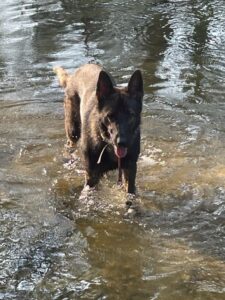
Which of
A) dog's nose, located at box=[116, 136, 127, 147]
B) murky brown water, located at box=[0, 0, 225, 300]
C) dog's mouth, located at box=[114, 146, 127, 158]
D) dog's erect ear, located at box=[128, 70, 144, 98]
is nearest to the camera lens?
murky brown water, located at box=[0, 0, 225, 300]

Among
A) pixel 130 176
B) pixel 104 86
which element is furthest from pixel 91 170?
pixel 104 86

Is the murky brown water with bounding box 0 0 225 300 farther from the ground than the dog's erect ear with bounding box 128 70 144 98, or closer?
closer

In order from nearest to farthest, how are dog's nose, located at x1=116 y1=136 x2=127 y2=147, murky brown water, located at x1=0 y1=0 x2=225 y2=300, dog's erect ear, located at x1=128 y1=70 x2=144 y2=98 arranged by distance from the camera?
murky brown water, located at x1=0 y1=0 x2=225 y2=300, dog's nose, located at x1=116 y1=136 x2=127 y2=147, dog's erect ear, located at x1=128 y1=70 x2=144 y2=98

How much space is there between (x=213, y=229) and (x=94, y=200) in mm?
1435

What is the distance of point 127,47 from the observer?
11969 mm

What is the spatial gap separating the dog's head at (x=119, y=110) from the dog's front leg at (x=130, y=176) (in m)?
0.36

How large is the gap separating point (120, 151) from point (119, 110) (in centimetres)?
42

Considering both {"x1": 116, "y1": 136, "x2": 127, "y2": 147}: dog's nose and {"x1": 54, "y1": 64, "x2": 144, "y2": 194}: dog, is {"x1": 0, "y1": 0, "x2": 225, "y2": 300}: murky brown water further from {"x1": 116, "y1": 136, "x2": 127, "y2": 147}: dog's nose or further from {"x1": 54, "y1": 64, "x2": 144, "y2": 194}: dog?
{"x1": 116, "y1": 136, "x2": 127, "y2": 147}: dog's nose

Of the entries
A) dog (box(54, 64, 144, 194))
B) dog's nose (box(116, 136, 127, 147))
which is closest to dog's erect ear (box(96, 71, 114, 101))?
dog (box(54, 64, 144, 194))

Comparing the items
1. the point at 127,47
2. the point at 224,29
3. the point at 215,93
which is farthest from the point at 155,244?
the point at 224,29

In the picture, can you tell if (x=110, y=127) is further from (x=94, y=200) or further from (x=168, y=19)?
(x=168, y=19)

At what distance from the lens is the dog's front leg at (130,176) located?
5.90m

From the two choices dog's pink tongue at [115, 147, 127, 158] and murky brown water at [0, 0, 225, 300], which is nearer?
murky brown water at [0, 0, 225, 300]

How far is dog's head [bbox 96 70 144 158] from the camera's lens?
535 centimetres
